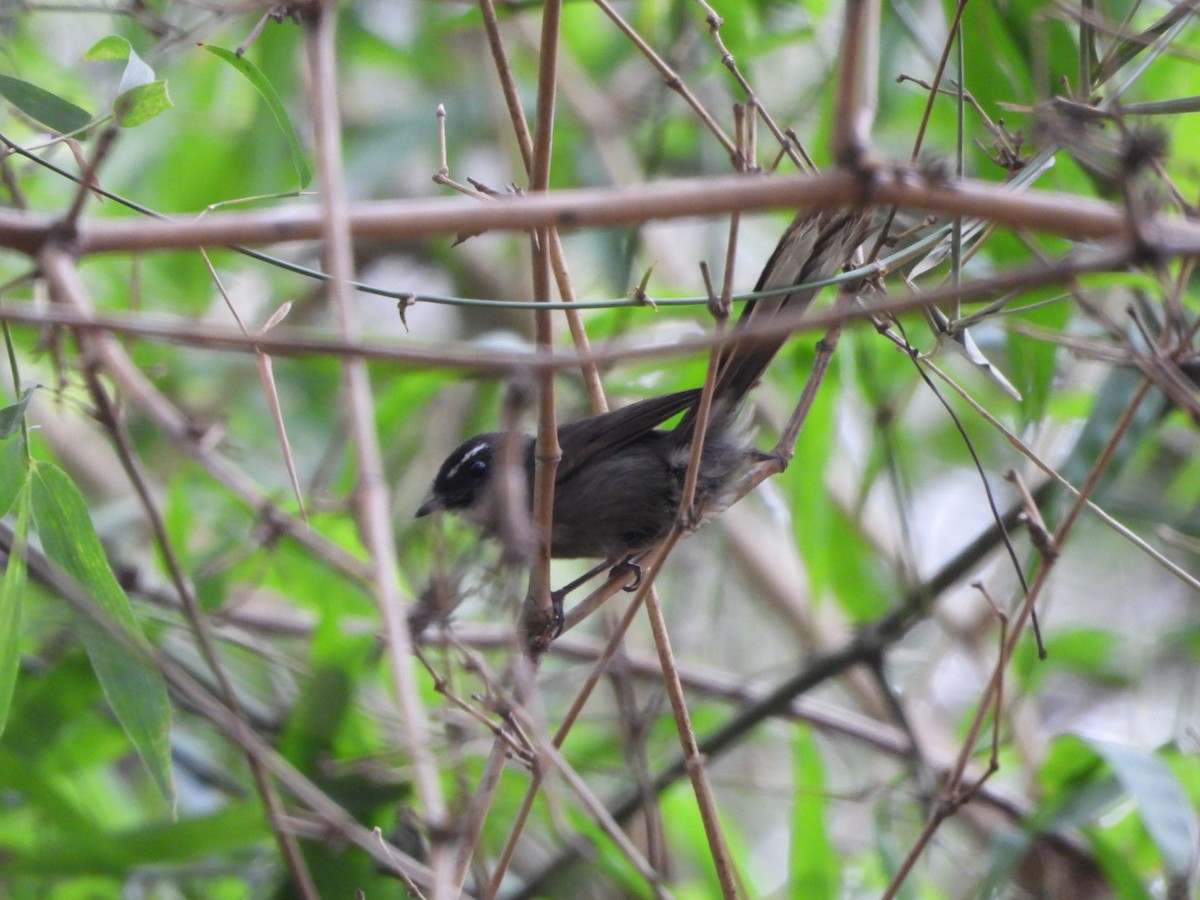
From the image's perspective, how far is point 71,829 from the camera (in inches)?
136

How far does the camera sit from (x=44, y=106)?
212 cm

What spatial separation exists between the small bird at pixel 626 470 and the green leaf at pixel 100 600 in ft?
3.42

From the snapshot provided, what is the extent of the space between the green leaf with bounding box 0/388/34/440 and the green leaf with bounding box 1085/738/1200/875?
2526 millimetres

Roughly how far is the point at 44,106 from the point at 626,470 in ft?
6.19

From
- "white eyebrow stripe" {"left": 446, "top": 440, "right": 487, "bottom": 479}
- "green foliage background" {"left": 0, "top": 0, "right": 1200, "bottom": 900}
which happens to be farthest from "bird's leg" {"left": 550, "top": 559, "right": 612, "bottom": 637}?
"white eyebrow stripe" {"left": 446, "top": 440, "right": 487, "bottom": 479}

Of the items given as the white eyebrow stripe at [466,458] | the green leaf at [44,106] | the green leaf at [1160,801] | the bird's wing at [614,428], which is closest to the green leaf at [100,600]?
the green leaf at [44,106]

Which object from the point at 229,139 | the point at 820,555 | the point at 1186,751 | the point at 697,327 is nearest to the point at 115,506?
the point at 229,139

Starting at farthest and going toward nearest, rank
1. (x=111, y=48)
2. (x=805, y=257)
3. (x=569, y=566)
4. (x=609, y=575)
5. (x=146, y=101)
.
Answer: (x=569, y=566) < (x=609, y=575) < (x=805, y=257) < (x=111, y=48) < (x=146, y=101)

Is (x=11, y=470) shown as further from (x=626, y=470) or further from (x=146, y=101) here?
(x=626, y=470)

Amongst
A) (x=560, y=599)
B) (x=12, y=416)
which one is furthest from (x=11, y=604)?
(x=560, y=599)

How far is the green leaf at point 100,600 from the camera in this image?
2.18m

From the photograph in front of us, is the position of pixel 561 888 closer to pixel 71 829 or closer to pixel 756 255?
pixel 71 829

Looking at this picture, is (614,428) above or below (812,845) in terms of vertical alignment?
above

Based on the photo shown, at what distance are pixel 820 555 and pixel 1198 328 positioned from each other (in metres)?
2.19
